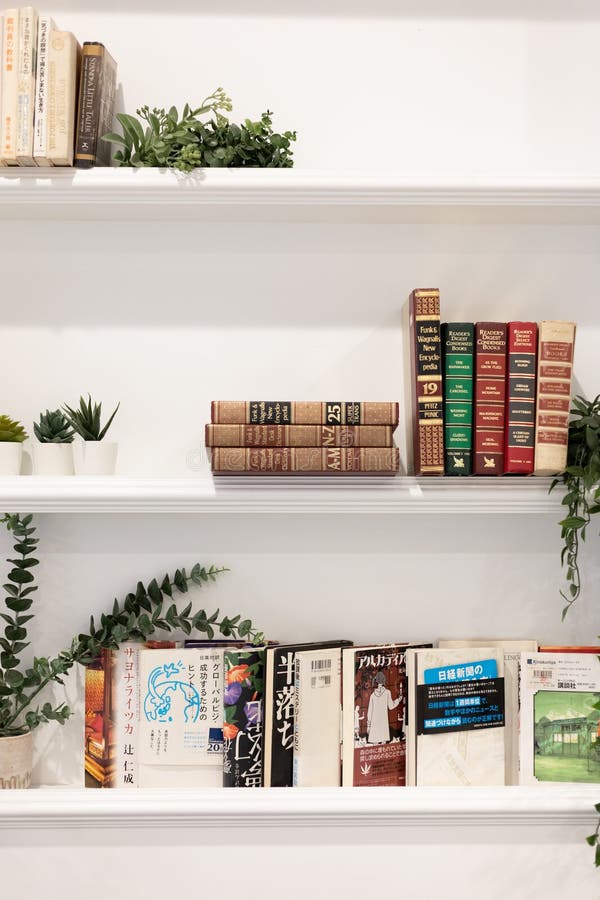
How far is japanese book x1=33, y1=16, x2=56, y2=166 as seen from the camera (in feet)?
4.35

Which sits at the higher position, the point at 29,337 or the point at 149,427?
the point at 29,337

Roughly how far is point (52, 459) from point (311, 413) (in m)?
0.45

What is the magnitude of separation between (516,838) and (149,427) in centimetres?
96

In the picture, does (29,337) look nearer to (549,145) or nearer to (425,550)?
(425,550)

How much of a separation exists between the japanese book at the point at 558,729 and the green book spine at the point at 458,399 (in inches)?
15.0

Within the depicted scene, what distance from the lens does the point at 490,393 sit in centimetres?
136

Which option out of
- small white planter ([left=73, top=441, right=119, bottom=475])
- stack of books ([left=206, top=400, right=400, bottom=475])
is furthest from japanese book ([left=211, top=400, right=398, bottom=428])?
small white planter ([left=73, top=441, right=119, bottom=475])

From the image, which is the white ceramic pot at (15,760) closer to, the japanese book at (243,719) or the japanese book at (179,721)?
the japanese book at (179,721)

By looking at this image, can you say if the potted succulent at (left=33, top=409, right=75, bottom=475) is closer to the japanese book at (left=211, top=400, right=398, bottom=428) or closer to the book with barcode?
the japanese book at (left=211, top=400, right=398, bottom=428)

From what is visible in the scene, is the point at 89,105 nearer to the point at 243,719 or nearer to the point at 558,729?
the point at 243,719

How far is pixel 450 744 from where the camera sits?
54.8 inches

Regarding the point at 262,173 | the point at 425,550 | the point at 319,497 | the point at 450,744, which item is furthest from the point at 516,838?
the point at 262,173

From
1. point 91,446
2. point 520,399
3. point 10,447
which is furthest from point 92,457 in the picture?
point 520,399

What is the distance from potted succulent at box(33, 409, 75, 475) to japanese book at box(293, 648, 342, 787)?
50 cm
